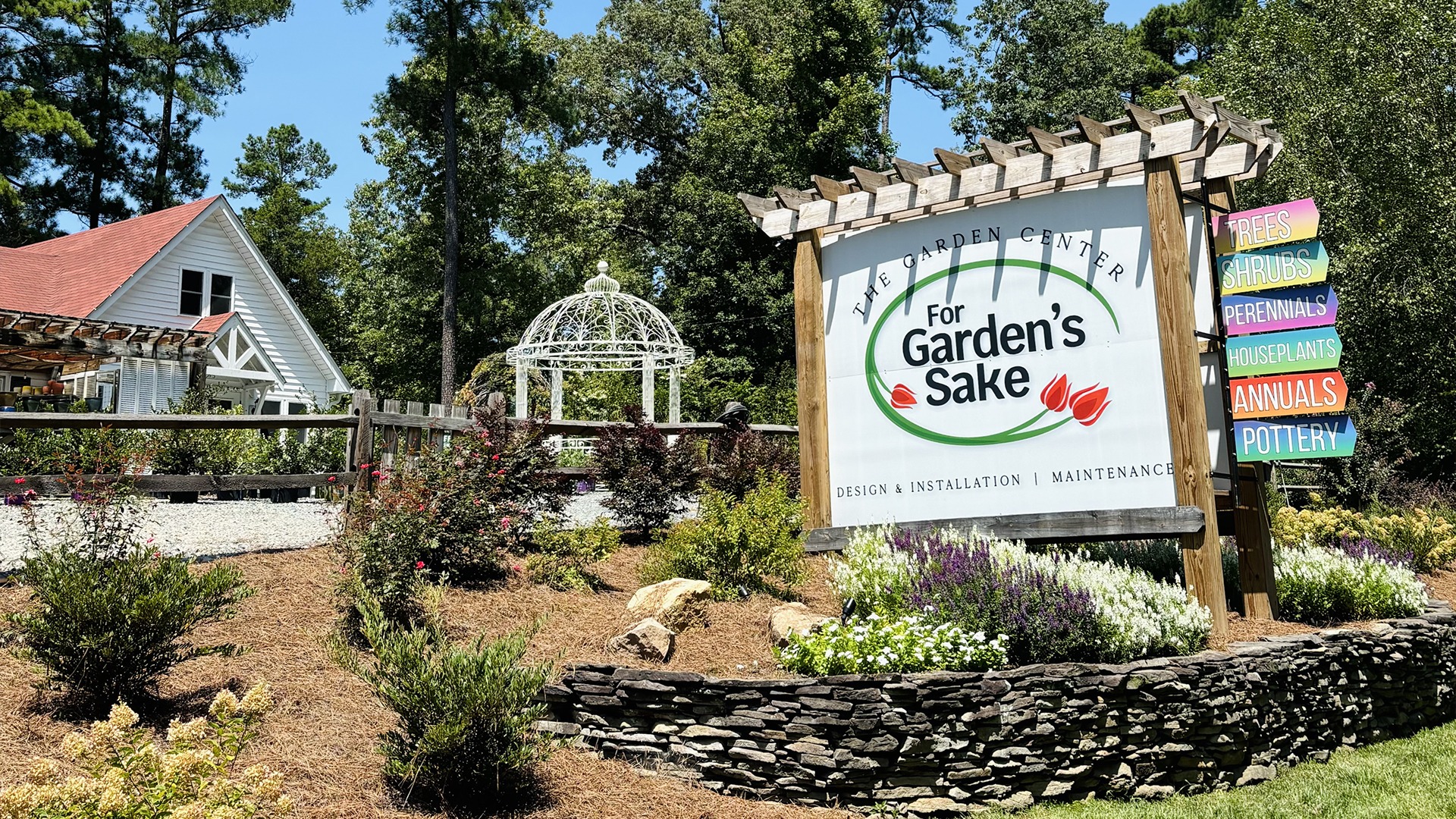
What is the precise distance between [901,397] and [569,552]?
3.17 metres

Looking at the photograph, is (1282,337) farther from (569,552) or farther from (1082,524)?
(569,552)

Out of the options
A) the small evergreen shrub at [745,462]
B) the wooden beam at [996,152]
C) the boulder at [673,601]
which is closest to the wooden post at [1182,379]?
the wooden beam at [996,152]

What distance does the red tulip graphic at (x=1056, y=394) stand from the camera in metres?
7.43

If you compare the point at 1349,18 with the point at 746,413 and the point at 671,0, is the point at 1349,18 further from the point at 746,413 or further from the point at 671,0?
the point at 671,0

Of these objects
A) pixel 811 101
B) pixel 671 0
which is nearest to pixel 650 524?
pixel 811 101

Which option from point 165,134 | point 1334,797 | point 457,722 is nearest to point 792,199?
point 457,722

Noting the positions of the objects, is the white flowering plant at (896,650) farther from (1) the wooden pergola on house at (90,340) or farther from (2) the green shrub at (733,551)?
(1) the wooden pergola on house at (90,340)

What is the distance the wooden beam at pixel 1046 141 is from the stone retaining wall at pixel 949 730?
3631 millimetres

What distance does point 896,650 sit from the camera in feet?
19.0

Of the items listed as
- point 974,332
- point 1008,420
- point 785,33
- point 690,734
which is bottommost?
point 690,734

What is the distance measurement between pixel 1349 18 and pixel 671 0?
24.5 m

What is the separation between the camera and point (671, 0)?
38625mm

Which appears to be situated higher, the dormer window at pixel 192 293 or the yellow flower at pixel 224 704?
the dormer window at pixel 192 293

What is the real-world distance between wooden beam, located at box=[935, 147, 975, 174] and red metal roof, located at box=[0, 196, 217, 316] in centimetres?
1954
